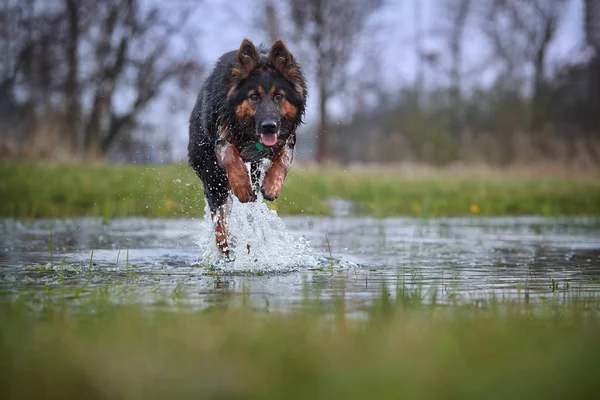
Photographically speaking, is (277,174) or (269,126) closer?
(269,126)

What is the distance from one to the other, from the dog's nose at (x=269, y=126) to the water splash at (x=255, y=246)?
3.23 ft

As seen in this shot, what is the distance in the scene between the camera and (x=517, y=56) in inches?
1162

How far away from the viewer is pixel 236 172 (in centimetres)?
642

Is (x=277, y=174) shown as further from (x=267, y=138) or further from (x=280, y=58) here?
(x=280, y=58)

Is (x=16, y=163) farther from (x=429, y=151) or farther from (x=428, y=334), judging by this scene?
(x=429, y=151)

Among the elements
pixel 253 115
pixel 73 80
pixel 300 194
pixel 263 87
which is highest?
pixel 73 80

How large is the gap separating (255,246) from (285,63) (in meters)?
1.71

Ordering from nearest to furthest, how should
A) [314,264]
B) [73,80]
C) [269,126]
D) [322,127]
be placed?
[314,264]
[269,126]
[73,80]
[322,127]

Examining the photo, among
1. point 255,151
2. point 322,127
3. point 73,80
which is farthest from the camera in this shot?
point 322,127

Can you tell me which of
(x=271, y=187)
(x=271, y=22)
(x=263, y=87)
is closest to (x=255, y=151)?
(x=271, y=187)

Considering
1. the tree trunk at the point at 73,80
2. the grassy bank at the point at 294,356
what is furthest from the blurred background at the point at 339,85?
the grassy bank at the point at 294,356

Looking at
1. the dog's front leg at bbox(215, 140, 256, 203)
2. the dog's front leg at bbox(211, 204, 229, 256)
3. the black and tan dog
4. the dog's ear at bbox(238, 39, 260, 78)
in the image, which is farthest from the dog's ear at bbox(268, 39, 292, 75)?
the dog's front leg at bbox(211, 204, 229, 256)

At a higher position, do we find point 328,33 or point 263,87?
point 328,33

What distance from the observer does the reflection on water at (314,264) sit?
4527 millimetres
